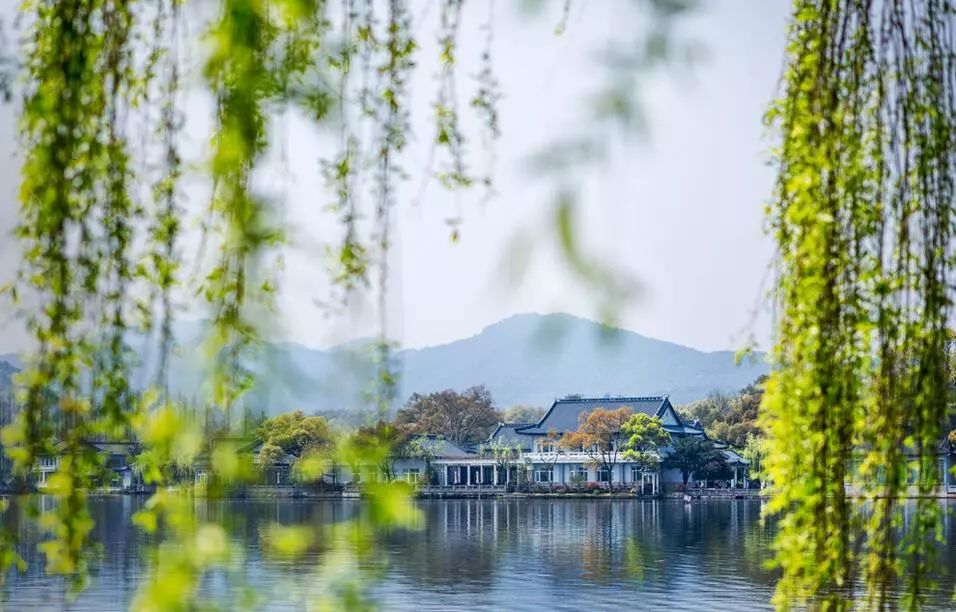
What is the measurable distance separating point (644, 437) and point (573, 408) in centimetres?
730

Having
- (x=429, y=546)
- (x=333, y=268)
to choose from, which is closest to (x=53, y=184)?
(x=333, y=268)

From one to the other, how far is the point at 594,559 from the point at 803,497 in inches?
926

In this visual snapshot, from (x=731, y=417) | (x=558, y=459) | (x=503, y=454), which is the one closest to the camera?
(x=558, y=459)

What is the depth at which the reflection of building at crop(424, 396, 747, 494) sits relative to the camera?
51.1 m

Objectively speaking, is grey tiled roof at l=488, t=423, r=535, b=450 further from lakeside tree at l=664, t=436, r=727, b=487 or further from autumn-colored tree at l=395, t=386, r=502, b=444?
lakeside tree at l=664, t=436, r=727, b=487

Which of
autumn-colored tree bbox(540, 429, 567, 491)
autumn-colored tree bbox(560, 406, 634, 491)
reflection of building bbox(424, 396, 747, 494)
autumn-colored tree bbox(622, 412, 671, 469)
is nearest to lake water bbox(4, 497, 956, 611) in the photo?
autumn-colored tree bbox(622, 412, 671, 469)

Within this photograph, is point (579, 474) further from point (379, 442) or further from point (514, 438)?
point (379, 442)

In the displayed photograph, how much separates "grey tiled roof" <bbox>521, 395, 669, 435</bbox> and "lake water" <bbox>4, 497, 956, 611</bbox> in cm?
1233

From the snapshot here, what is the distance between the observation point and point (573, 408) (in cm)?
5475

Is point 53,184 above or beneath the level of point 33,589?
above

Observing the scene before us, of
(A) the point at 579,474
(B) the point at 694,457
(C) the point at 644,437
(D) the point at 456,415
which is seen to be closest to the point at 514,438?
(A) the point at 579,474

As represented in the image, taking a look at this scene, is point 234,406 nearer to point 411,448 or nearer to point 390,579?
point 390,579

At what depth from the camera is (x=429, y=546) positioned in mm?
29141

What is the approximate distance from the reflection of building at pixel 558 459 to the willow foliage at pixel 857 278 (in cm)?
4743
